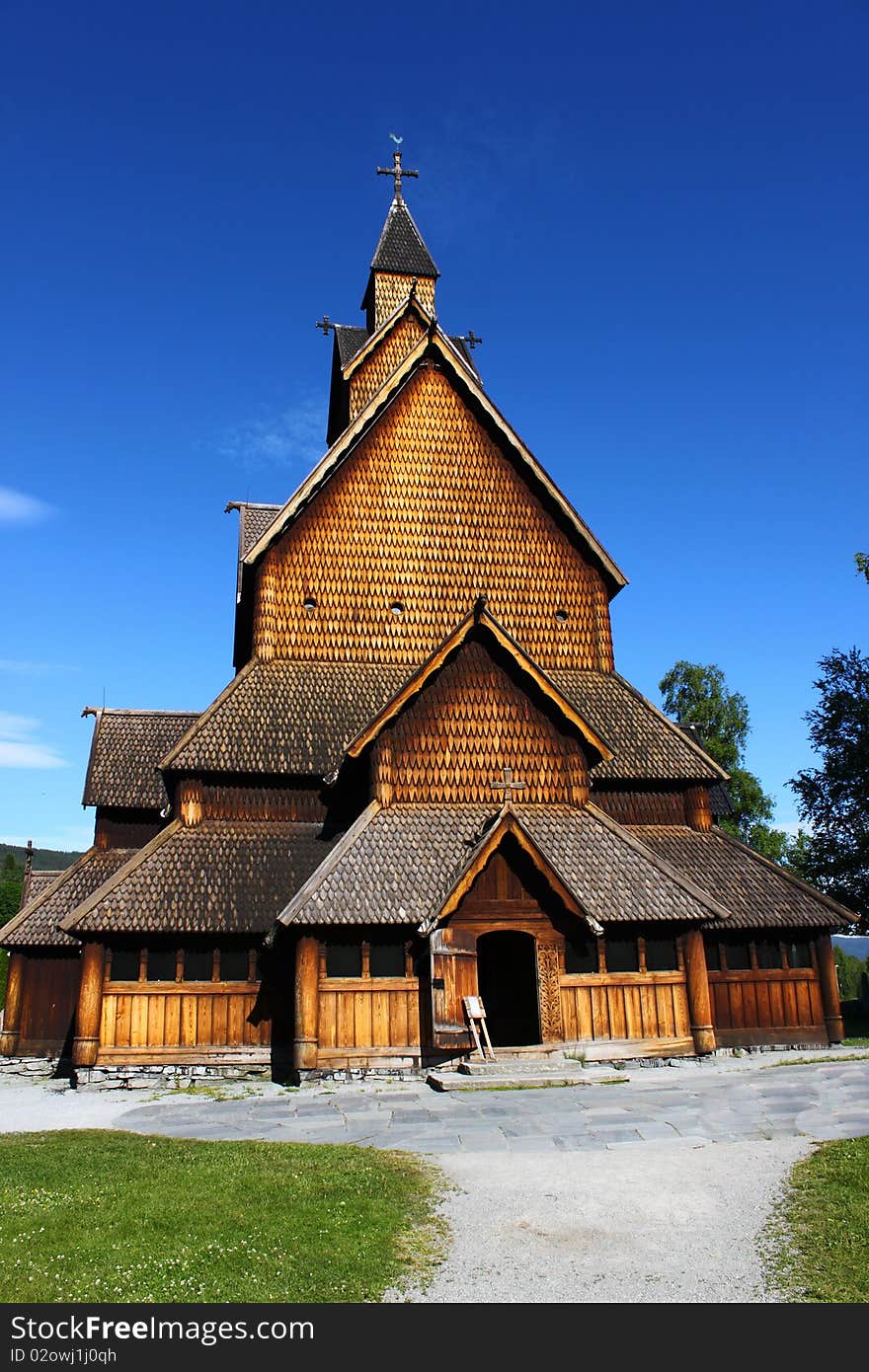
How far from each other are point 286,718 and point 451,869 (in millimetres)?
5333

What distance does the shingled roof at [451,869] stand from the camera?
15227 mm

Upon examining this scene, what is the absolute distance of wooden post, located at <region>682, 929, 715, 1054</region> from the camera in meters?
16.2

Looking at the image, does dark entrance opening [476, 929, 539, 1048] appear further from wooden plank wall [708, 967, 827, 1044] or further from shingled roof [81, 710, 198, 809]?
shingled roof [81, 710, 198, 809]

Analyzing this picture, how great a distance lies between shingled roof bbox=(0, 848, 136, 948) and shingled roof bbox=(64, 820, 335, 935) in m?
2.96

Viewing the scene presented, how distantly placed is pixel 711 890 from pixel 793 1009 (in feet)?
9.84

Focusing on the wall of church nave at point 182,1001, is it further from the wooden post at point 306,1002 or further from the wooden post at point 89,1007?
the wooden post at point 306,1002

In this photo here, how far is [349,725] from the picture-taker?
1919cm

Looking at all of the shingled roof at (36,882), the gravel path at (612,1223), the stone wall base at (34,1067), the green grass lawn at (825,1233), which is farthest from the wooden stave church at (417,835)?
the green grass lawn at (825,1233)

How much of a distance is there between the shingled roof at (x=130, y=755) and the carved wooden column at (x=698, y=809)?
12.0 m

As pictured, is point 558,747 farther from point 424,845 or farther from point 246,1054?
point 246,1054

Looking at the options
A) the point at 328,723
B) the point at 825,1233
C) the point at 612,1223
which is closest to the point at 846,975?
the point at 328,723

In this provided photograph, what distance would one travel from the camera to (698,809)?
20.2m

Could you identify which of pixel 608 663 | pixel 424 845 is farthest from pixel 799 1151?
pixel 608 663
